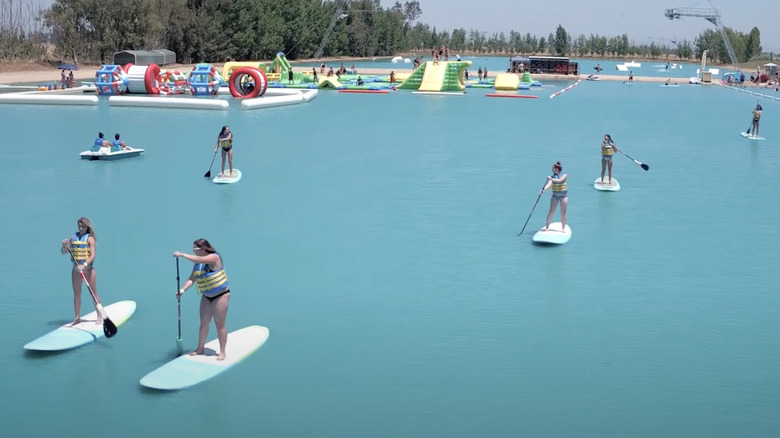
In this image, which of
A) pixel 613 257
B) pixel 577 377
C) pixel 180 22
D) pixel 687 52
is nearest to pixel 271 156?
pixel 613 257

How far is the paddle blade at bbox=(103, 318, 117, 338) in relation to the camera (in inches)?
405

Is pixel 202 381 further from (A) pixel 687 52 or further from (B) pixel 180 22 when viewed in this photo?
(A) pixel 687 52

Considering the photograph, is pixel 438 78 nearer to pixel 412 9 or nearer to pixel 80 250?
pixel 80 250

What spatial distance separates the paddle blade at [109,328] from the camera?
1030 cm

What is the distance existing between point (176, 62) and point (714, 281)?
260ft

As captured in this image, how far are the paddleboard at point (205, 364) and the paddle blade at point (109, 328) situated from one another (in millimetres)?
1058

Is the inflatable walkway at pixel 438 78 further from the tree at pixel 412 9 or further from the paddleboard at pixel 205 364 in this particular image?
the tree at pixel 412 9

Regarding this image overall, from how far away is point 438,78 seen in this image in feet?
180

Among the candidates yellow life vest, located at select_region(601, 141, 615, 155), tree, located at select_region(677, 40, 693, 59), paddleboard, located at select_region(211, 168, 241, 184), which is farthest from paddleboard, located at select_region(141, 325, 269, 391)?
tree, located at select_region(677, 40, 693, 59)

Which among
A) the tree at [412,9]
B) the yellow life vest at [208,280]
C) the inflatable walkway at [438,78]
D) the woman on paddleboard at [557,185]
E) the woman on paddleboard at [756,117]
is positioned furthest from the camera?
the tree at [412,9]

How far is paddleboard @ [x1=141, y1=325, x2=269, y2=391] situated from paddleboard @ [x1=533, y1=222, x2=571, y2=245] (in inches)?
259

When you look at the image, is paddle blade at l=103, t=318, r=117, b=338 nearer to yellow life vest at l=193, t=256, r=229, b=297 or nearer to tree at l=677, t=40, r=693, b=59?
yellow life vest at l=193, t=256, r=229, b=297

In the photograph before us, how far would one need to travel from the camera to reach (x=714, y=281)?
44.7 ft

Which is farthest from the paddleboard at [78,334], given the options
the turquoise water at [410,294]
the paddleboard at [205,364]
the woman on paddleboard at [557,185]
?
the woman on paddleboard at [557,185]
